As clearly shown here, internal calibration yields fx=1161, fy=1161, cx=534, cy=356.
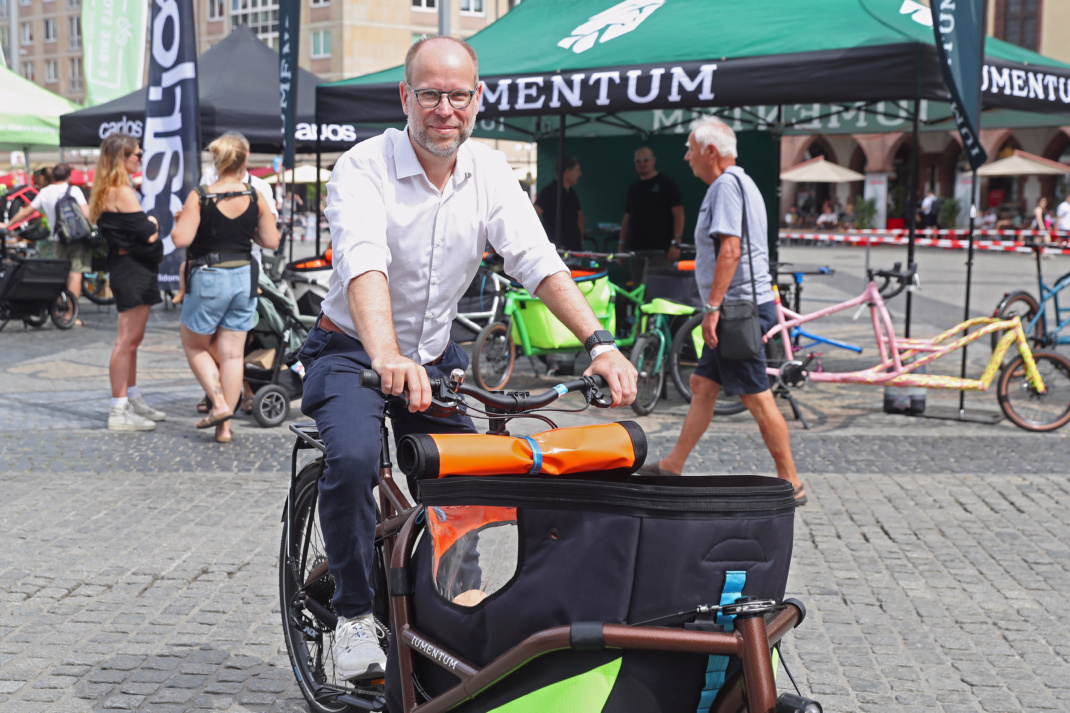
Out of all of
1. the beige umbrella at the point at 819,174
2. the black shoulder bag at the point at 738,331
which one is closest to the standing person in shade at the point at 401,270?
the black shoulder bag at the point at 738,331

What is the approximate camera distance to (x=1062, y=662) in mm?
3920

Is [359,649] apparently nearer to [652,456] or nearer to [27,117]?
[652,456]

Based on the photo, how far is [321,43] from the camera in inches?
2815

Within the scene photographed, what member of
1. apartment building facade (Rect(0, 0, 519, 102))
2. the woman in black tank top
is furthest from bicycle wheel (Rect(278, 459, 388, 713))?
apartment building facade (Rect(0, 0, 519, 102))

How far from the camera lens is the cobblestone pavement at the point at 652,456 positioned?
370 cm

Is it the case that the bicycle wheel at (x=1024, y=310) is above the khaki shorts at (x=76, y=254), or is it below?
below

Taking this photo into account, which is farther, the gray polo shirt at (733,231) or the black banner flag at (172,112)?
the black banner flag at (172,112)

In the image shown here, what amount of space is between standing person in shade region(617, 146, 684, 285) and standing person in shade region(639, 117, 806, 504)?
18.0 feet

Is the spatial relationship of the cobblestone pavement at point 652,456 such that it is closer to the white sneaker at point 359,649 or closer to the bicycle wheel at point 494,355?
the white sneaker at point 359,649

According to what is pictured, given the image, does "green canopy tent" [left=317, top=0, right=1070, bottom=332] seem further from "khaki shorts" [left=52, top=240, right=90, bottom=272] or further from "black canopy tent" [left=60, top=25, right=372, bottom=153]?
"khaki shorts" [left=52, top=240, right=90, bottom=272]

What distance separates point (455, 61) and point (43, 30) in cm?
10140

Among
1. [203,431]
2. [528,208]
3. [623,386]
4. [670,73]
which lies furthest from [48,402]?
[623,386]

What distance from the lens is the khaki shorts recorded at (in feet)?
44.3

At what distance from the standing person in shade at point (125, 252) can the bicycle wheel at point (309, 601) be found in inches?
181
